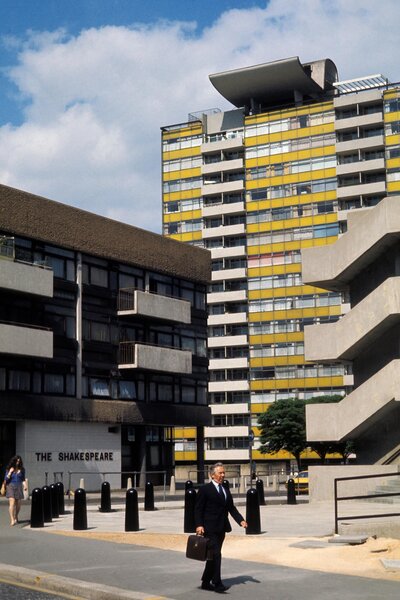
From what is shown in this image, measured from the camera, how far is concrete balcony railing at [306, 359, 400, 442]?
2900cm

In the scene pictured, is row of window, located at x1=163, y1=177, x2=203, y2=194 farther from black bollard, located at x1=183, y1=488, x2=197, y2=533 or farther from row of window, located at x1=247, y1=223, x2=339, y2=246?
black bollard, located at x1=183, y1=488, x2=197, y2=533

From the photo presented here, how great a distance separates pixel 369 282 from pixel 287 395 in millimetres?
61441

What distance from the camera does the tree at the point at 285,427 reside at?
79.9 metres

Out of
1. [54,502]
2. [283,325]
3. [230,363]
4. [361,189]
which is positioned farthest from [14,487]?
[230,363]

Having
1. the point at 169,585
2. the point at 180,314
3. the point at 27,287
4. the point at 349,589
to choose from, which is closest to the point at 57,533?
the point at 169,585

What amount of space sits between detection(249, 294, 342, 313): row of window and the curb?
79.5 metres

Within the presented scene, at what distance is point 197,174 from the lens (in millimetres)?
102625

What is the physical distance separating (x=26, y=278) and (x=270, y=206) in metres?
55.4

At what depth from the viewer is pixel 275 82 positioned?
100 metres

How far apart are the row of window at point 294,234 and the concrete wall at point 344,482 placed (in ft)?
217

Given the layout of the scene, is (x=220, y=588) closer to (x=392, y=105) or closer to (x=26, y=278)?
(x=26, y=278)

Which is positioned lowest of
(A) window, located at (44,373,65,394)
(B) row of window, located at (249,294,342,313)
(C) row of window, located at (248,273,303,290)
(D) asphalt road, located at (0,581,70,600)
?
(D) asphalt road, located at (0,581,70,600)

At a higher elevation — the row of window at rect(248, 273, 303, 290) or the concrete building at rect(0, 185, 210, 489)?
the row of window at rect(248, 273, 303, 290)

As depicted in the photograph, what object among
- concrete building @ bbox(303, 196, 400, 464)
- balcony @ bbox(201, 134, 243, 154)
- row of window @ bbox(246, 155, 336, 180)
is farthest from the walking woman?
balcony @ bbox(201, 134, 243, 154)
